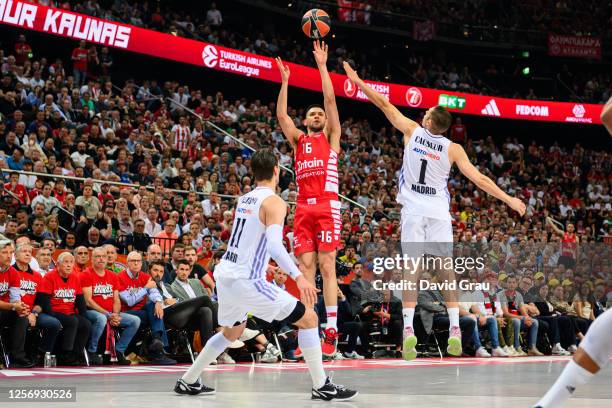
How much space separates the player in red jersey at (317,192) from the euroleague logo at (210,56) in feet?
55.3

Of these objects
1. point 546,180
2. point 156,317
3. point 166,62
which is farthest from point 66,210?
point 546,180

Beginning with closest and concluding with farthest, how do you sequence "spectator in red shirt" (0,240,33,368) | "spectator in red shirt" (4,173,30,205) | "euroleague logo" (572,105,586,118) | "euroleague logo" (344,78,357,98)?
"spectator in red shirt" (0,240,33,368) < "spectator in red shirt" (4,173,30,205) < "euroleague logo" (344,78,357,98) < "euroleague logo" (572,105,586,118)

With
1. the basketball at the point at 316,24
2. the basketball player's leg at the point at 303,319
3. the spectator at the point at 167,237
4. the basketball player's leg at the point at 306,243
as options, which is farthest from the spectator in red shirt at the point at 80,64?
the basketball player's leg at the point at 303,319

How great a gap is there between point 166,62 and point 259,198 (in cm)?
2166

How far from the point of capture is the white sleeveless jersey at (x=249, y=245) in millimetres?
6715

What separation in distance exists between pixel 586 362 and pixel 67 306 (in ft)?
26.2

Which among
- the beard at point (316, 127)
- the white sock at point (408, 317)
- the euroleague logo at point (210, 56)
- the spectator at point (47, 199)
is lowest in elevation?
the white sock at point (408, 317)

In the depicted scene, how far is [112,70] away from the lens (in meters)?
25.6

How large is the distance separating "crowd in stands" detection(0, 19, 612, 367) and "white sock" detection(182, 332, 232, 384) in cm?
385

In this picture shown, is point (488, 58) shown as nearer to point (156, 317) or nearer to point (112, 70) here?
point (112, 70)

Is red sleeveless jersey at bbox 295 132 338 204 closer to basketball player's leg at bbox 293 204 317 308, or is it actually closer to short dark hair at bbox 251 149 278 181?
basketball player's leg at bbox 293 204 317 308

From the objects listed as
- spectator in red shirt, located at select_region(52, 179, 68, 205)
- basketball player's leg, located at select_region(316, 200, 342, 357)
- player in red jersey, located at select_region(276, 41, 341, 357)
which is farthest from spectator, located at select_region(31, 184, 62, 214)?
basketball player's leg, located at select_region(316, 200, 342, 357)

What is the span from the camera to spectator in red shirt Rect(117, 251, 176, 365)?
11352mm

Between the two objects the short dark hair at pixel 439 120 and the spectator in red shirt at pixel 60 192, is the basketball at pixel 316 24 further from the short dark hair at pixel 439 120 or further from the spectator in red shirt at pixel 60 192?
the spectator in red shirt at pixel 60 192
